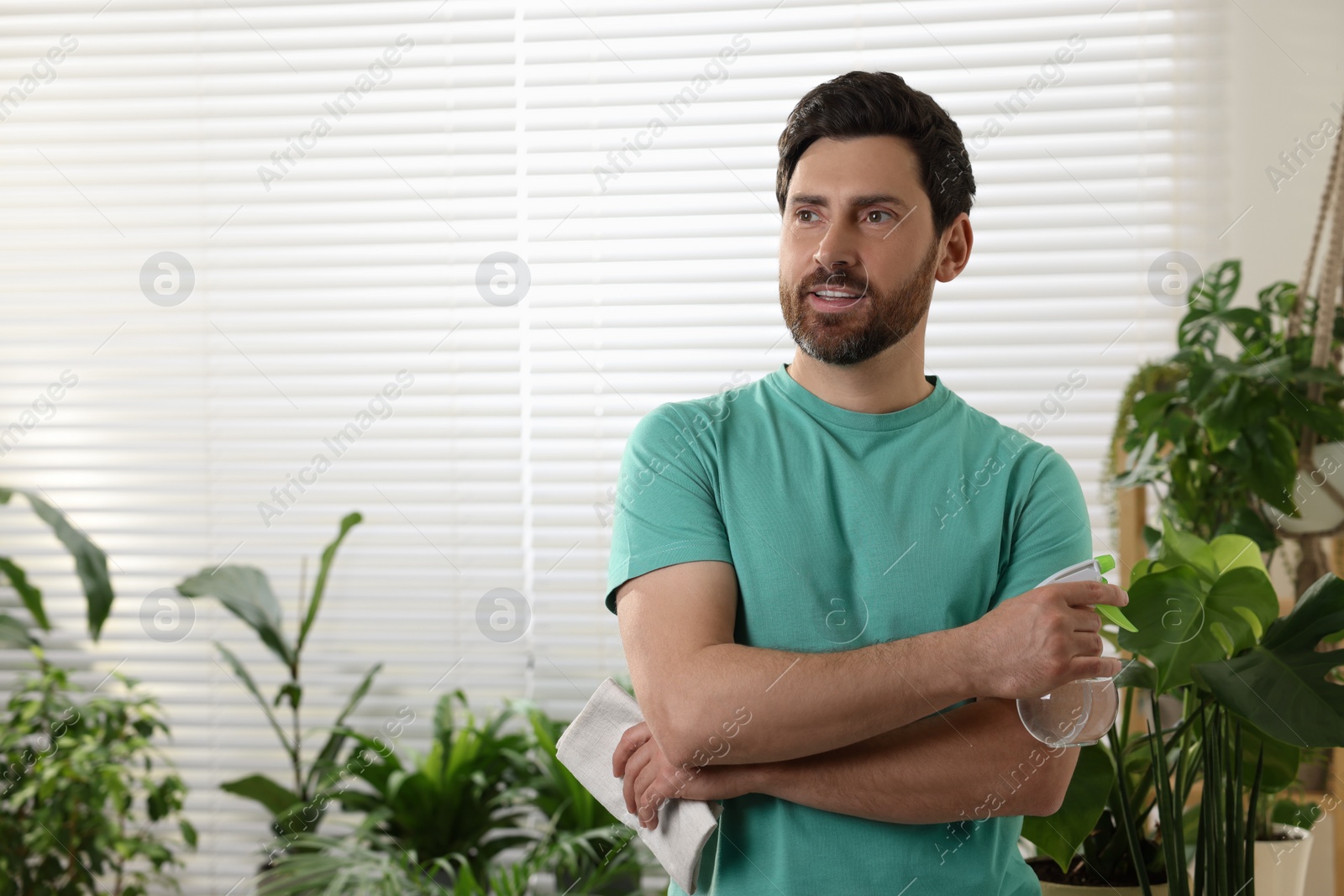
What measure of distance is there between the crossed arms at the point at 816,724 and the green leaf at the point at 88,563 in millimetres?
1394

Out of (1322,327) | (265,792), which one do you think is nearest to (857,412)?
(1322,327)

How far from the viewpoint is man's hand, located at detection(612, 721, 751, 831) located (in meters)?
0.91

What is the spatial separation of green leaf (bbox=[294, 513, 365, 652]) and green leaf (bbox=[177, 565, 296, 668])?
4 centimetres

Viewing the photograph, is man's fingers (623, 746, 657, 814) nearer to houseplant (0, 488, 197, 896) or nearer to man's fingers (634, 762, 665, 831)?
man's fingers (634, 762, 665, 831)

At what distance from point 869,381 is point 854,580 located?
216mm

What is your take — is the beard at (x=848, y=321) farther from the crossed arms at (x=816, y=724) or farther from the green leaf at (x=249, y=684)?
the green leaf at (x=249, y=684)

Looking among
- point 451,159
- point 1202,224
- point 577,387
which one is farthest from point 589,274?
point 1202,224

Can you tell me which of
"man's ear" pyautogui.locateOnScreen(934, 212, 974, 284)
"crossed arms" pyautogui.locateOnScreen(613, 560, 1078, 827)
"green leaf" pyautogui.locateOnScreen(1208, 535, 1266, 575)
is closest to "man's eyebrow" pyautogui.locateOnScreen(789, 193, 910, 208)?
"man's ear" pyautogui.locateOnScreen(934, 212, 974, 284)

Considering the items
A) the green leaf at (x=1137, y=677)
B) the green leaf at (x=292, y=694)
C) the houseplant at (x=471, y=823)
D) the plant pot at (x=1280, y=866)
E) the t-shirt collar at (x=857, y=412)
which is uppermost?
→ the t-shirt collar at (x=857, y=412)

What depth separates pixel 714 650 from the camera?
2.93 ft

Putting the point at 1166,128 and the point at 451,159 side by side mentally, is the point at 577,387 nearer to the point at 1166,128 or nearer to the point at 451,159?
the point at 451,159

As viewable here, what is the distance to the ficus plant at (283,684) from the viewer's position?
1.89m

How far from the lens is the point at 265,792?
6.32 ft

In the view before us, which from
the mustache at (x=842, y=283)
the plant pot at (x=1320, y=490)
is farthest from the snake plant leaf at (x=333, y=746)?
the plant pot at (x=1320, y=490)
